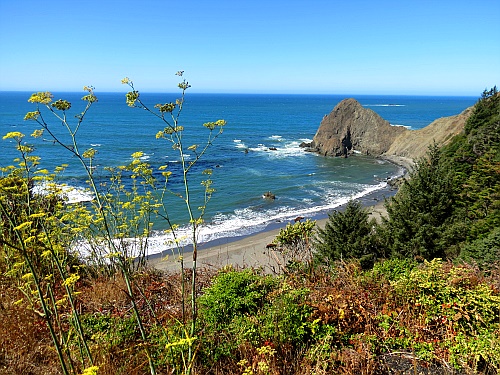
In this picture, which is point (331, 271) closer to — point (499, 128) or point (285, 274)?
point (285, 274)

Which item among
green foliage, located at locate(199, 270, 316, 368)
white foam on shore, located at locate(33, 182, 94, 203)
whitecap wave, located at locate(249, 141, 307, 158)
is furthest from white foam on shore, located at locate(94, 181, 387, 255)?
whitecap wave, located at locate(249, 141, 307, 158)

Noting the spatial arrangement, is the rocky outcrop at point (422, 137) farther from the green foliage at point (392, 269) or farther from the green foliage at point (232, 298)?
the green foliage at point (232, 298)

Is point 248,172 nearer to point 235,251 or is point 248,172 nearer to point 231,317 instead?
point 235,251

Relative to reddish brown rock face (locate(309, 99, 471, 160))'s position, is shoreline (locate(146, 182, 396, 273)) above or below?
below

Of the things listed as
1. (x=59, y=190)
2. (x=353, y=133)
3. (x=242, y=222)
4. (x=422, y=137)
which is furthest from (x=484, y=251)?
(x=353, y=133)

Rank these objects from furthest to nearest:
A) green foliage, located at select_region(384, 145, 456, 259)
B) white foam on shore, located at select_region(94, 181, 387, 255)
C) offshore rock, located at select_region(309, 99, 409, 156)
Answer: offshore rock, located at select_region(309, 99, 409, 156) < white foam on shore, located at select_region(94, 181, 387, 255) < green foliage, located at select_region(384, 145, 456, 259)

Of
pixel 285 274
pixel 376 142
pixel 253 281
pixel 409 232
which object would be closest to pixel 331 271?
pixel 285 274

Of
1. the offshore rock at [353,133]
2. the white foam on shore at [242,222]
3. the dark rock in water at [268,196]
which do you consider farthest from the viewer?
the offshore rock at [353,133]

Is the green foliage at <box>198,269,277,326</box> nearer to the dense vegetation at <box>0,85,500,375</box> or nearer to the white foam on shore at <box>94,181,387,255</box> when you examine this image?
the dense vegetation at <box>0,85,500,375</box>

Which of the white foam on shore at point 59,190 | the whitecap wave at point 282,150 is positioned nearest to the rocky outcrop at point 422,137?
the whitecap wave at point 282,150
